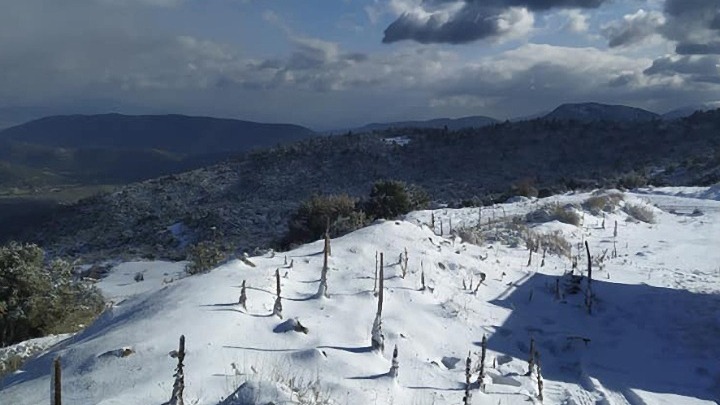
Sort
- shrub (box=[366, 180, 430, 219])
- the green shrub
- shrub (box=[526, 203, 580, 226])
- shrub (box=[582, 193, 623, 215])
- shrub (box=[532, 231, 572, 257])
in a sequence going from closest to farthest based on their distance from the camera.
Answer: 1. the green shrub
2. shrub (box=[532, 231, 572, 257])
3. shrub (box=[526, 203, 580, 226])
4. shrub (box=[582, 193, 623, 215])
5. shrub (box=[366, 180, 430, 219])

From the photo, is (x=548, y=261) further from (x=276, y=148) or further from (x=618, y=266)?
(x=276, y=148)

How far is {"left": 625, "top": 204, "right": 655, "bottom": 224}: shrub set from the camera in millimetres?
19578

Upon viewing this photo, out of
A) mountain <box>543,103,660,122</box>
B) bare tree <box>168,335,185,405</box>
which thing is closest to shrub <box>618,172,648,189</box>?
bare tree <box>168,335,185,405</box>

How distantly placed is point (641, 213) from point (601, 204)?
114 centimetres

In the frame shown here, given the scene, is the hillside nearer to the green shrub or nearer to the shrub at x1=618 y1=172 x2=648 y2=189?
the shrub at x1=618 y1=172 x2=648 y2=189

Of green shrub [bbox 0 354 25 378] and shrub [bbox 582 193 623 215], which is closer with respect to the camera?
green shrub [bbox 0 354 25 378]

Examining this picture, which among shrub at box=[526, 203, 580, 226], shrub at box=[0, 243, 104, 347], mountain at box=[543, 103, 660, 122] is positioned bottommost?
shrub at box=[0, 243, 104, 347]

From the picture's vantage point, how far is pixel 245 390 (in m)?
5.07

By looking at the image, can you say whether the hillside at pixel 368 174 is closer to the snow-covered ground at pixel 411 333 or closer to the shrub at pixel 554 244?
the shrub at pixel 554 244

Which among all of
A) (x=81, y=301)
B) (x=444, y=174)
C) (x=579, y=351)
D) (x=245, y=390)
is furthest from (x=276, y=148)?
(x=245, y=390)

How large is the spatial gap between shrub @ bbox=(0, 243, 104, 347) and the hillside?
42.9 feet

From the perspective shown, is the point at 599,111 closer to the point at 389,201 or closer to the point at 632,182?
the point at 632,182

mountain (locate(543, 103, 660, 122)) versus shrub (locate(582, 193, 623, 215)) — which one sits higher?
mountain (locate(543, 103, 660, 122))

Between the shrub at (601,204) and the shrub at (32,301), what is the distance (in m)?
14.0
